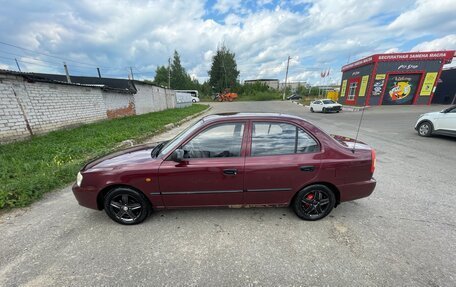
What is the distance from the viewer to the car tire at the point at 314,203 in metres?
2.70

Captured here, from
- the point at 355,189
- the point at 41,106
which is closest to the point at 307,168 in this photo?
the point at 355,189

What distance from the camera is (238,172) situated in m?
2.53

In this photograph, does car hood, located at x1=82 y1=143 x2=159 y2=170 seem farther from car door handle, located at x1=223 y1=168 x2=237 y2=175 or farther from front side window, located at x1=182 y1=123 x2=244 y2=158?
car door handle, located at x1=223 y1=168 x2=237 y2=175

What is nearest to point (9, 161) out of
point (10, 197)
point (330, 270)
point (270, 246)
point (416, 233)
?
point (10, 197)

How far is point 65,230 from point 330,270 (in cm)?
337

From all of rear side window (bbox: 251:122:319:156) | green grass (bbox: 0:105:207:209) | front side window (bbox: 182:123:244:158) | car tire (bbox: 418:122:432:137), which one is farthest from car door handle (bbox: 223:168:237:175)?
car tire (bbox: 418:122:432:137)

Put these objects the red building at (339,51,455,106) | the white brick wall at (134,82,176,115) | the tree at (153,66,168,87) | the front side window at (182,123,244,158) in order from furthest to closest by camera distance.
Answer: the tree at (153,66,168,87)
the red building at (339,51,455,106)
the white brick wall at (134,82,176,115)
the front side window at (182,123,244,158)

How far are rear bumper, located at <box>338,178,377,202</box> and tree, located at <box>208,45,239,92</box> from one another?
5586 cm

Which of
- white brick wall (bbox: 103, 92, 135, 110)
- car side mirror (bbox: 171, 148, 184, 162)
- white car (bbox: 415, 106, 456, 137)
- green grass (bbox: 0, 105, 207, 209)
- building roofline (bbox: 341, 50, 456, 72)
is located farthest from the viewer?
building roofline (bbox: 341, 50, 456, 72)

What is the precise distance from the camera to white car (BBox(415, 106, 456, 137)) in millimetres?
6965

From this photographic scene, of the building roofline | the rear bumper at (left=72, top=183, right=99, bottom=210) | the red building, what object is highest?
the building roofline

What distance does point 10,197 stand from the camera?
3311 millimetres

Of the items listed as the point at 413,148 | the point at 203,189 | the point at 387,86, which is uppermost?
the point at 387,86

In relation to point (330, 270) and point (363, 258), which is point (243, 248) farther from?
point (363, 258)
